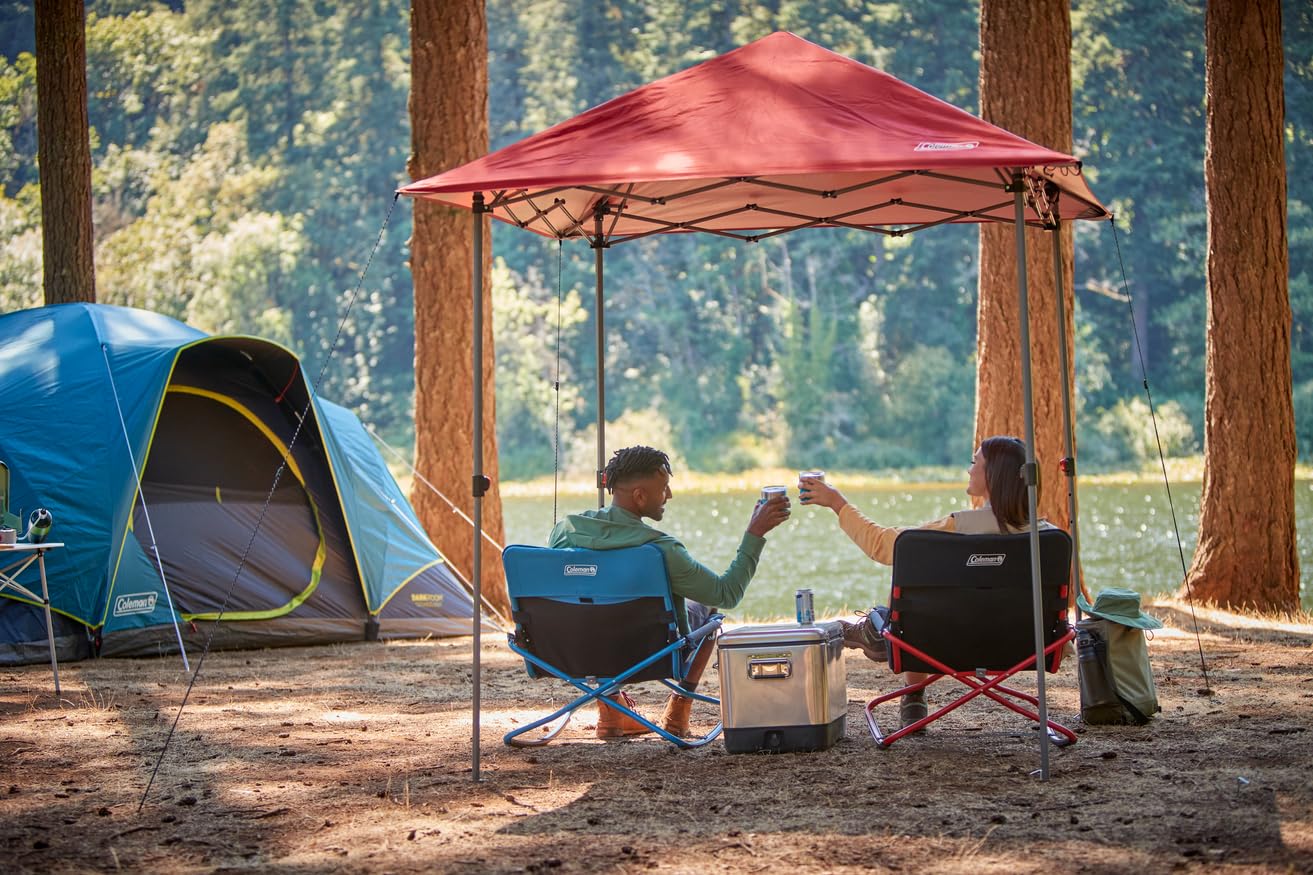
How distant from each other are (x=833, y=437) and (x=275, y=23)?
16.8m

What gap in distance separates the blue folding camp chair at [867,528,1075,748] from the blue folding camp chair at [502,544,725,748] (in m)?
0.58

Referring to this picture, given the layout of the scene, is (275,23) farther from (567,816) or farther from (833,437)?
(567,816)

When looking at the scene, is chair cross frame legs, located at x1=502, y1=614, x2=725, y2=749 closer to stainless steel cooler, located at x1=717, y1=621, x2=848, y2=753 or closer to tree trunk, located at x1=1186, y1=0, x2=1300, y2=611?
stainless steel cooler, located at x1=717, y1=621, x2=848, y2=753

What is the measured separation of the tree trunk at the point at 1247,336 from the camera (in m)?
7.94

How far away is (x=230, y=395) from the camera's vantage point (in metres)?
7.64

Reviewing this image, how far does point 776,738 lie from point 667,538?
637 mm

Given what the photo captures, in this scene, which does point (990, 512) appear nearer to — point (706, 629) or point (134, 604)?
point (706, 629)

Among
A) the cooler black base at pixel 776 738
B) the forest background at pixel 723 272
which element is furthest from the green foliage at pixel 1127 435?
the cooler black base at pixel 776 738

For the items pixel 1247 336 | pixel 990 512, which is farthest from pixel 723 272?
pixel 990 512

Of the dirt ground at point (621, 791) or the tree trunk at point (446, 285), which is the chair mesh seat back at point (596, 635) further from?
the tree trunk at point (446, 285)

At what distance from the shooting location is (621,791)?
402cm

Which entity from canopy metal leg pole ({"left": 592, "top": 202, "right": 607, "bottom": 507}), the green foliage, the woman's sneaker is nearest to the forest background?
the green foliage

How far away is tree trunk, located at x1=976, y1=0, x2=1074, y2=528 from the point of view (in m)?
7.72

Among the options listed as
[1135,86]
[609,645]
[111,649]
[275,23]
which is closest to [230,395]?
[111,649]
